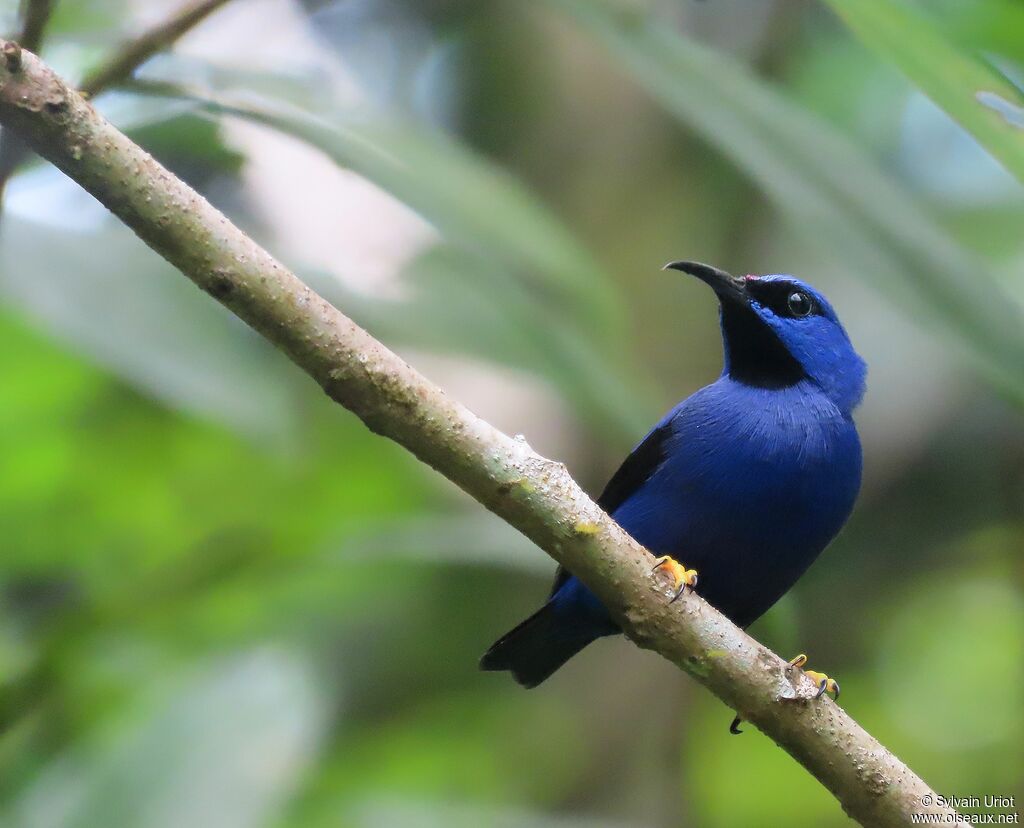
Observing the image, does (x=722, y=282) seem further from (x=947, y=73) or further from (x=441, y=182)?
(x=947, y=73)

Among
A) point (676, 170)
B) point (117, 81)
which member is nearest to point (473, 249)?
point (117, 81)

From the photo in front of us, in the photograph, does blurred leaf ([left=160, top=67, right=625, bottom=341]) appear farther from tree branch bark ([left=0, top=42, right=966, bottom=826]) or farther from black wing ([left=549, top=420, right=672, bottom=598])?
tree branch bark ([left=0, top=42, right=966, bottom=826])

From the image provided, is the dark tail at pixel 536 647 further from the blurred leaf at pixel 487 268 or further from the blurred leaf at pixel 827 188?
the blurred leaf at pixel 827 188

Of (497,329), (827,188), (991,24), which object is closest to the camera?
(827,188)

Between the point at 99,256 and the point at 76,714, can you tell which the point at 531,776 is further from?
the point at 99,256

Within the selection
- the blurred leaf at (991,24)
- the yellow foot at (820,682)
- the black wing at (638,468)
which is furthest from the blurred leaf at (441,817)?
the blurred leaf at (991,24)

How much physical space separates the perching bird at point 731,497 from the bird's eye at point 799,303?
29 cm

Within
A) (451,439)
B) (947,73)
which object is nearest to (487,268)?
(451,439)

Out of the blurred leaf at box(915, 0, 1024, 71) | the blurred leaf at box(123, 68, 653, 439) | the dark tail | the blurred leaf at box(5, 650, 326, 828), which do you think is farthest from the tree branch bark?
the blurred leaf at box(915, 0, 1024, 71)

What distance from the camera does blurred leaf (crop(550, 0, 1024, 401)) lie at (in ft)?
8.45

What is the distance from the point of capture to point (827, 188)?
9.46 ft

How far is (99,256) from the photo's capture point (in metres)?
3.19

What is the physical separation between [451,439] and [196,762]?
80.2 inches

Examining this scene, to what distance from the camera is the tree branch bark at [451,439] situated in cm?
204
